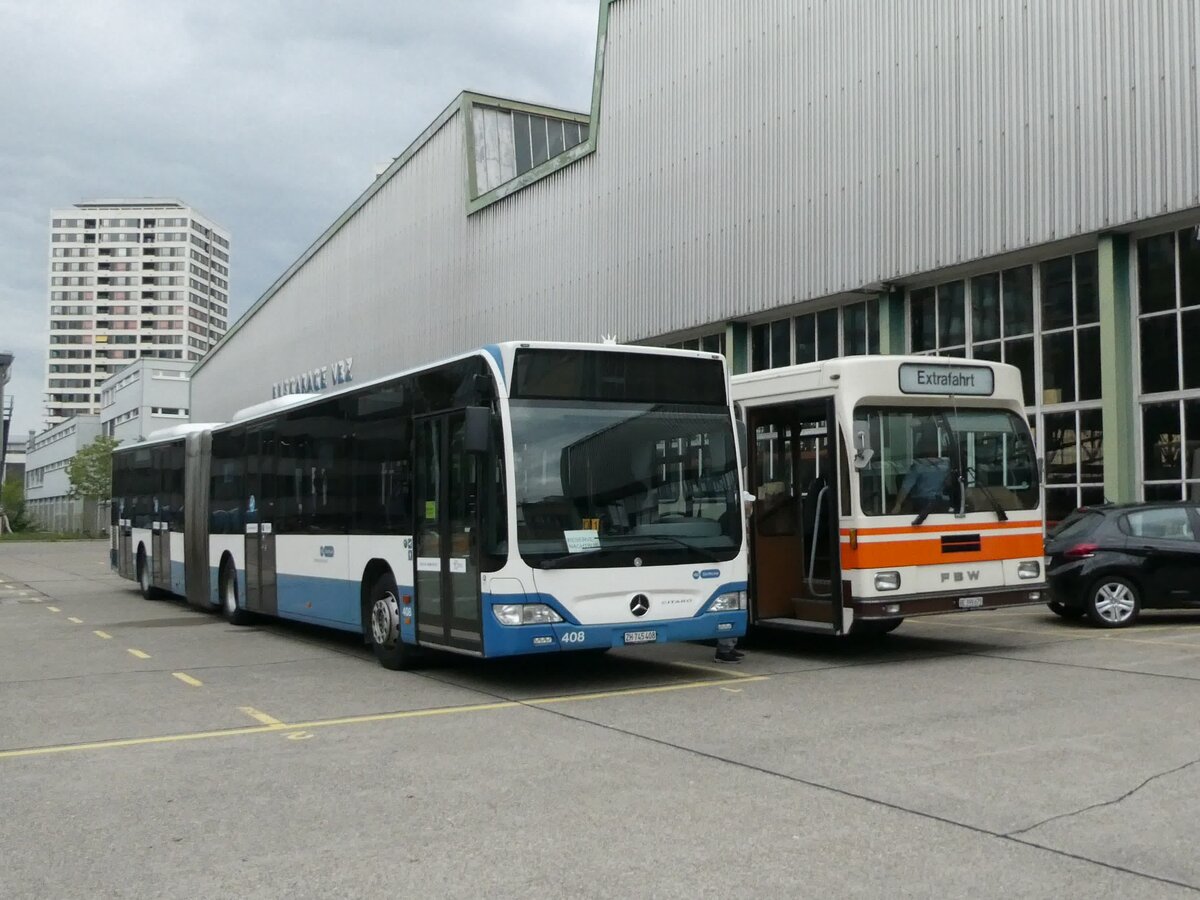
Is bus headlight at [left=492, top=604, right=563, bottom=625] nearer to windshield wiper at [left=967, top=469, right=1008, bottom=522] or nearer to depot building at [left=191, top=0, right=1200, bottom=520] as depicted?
windshield wiper at [left=967, top=469, right=1008, bottom=522]

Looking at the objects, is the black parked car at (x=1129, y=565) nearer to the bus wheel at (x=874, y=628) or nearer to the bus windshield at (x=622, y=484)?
the bus wheel at (x=874, y=628)

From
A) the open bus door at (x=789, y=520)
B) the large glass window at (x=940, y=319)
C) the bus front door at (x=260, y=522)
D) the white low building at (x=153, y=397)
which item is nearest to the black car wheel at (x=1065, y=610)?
the open bus door at (x=789, y=520)

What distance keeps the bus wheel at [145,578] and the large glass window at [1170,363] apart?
17180mm

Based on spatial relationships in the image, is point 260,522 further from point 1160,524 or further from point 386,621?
point 1160,524

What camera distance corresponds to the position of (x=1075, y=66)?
20.0 metres

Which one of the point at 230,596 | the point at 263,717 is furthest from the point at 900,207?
the point at 263,717

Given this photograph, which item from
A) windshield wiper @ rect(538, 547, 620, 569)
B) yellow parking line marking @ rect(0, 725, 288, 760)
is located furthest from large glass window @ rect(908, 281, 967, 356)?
yellow parking line marking @ rect(0, 725, 288, 760)

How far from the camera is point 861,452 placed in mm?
11570

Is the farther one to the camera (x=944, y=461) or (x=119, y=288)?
(x=119, y=288)

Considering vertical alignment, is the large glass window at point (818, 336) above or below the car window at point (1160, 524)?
above

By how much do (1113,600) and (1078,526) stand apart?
936 millimetres

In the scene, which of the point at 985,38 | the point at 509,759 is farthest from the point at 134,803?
the point at 985,38

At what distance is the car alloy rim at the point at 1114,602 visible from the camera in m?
14.4

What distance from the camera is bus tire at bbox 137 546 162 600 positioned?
22906mm
